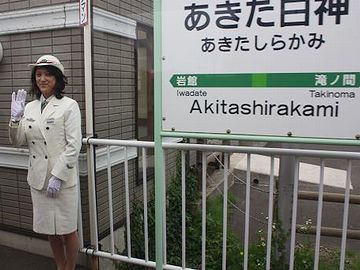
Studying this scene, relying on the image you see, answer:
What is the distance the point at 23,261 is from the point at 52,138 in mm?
1745

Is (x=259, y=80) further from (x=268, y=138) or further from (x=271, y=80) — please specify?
(x=268, y=138)

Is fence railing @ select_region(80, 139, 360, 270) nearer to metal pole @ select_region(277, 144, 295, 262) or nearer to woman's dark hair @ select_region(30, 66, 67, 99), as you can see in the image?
metal pole @ select_region(277, 144, 295, 262)

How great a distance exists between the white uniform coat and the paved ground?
48.4 inches

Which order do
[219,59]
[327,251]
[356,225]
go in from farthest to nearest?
[356,225], [327,251], [219,59]

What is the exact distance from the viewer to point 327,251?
371 cm

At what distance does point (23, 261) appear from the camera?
354cm

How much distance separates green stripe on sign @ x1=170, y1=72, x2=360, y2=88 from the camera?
5.62 feet

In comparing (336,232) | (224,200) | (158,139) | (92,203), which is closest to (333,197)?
(336,232)

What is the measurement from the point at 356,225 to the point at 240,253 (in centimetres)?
218

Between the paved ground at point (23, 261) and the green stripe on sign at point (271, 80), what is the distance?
243 cm

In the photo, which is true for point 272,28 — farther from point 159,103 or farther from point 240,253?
point 240,253

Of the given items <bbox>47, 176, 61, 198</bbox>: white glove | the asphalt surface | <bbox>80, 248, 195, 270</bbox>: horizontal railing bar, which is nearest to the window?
<bbox>80, 248, 195, 270</bbox>: horizontal railing bar

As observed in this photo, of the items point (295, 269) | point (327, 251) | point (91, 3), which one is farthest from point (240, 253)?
point (91, 3)

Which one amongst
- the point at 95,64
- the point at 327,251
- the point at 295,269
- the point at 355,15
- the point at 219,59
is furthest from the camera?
the point at 327,251
